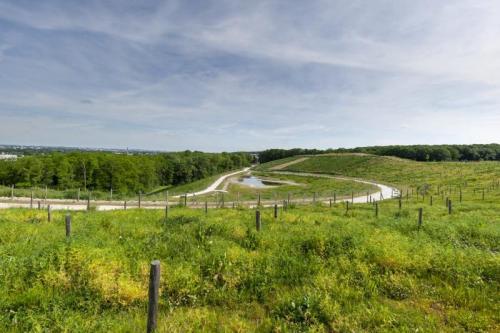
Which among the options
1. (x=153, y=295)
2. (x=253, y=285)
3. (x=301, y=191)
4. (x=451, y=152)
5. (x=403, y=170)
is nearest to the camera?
(x=153, y=295)

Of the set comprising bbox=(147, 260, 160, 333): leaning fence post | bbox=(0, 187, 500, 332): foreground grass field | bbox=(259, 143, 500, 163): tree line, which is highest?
bbox=(259, 143, 500, 163): tree line

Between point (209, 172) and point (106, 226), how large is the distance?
384 feet

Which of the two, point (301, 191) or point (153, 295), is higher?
point (153, 295)

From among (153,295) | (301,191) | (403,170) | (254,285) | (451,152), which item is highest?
(451,152)

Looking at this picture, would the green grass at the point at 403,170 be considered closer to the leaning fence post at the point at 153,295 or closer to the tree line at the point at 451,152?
the tree line at the point at 451,152

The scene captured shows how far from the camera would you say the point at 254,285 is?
6.43 metres

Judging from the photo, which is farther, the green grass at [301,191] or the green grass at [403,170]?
the green grass at [403,170]

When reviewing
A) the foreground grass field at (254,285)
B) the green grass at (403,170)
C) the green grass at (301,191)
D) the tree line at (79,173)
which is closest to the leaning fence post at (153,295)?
the foreground grass field at (254,285)

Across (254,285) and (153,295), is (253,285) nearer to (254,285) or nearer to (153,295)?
(254,285)

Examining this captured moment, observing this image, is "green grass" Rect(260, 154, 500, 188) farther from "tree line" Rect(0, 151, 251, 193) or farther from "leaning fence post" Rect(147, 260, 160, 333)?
"leaning fence post" Rect(147, 260, 160, 333)

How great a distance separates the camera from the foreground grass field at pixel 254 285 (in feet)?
16.3

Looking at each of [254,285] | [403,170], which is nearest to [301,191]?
[403,170]

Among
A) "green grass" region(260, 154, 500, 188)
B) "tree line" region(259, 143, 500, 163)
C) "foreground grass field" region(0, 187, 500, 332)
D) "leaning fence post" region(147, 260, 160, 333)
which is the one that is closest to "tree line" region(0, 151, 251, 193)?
"green grass" region(260, 154, 500, 188)

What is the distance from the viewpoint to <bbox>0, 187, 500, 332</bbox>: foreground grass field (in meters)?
4.96
